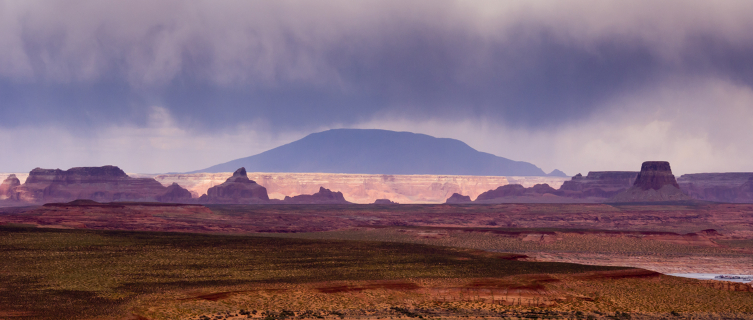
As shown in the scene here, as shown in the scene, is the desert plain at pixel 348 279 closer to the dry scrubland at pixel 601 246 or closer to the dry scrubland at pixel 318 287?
the dry scrubland at pixel 318 287

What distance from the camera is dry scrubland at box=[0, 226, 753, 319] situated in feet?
129

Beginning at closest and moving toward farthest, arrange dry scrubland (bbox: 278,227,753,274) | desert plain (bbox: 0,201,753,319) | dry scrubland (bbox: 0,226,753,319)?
dry scrubland (bbox: 0,226,753,319) → desert plain (bbox: 0,201,753,319) → dry scrubland (bbox: 278,227,753,274)

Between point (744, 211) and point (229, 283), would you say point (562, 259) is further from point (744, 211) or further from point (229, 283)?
point (744, 211)

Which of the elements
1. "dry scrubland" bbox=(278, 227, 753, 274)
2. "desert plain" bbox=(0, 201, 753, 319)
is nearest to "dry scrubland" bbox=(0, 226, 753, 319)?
"desert plain" bbox=(0, 201, 753, 319)

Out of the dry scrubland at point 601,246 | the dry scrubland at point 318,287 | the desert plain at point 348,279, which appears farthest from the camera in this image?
the dry scrubland at point 601,246

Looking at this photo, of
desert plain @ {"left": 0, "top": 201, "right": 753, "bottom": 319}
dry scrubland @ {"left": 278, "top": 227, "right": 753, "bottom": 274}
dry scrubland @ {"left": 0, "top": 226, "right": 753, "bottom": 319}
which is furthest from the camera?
dry scrubland @ {"left": 278, "top": 227, "right": 753, "bottom": 274}

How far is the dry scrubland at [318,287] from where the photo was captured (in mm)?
39375

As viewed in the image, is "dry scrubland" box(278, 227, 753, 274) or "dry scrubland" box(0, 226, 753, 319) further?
"dry scrubland" box(278, 227, 753, 274)

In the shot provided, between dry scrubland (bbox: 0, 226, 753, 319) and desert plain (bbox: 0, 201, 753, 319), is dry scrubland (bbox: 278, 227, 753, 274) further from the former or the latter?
dry scrubland (bbox: 0, 226, 753, 319)

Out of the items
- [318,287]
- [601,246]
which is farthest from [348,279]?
Answer: [601,246]

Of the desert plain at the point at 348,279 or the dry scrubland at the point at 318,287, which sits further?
the desert plain at the point at 348,279

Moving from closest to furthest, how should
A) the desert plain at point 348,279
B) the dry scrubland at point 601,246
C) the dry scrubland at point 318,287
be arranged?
the dry scrubland at point 318,287 → the desert plain at point 348,279 → the dry scrubland at point 601,246

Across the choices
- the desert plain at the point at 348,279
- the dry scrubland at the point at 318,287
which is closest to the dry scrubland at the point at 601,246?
the desert plain at the point at 348,279

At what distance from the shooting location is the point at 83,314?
35844 millimetres
